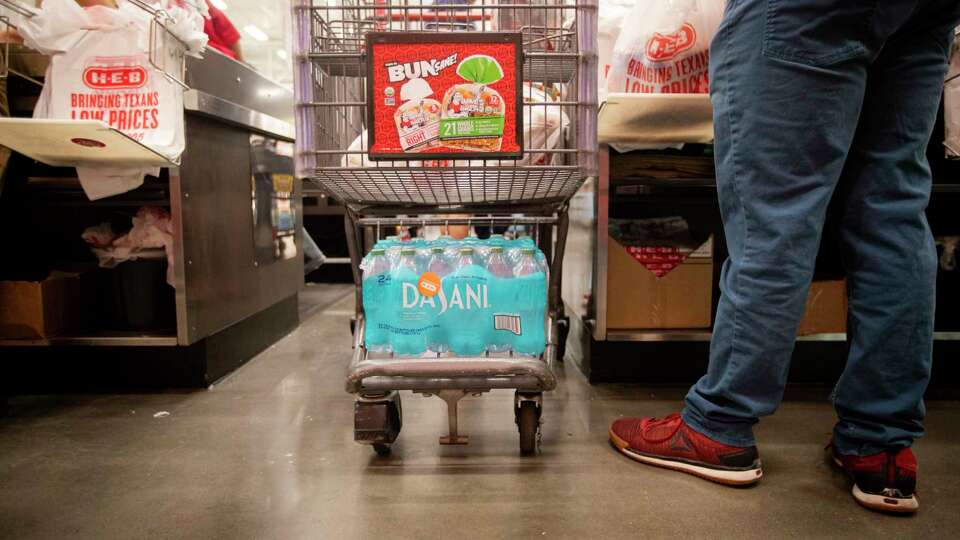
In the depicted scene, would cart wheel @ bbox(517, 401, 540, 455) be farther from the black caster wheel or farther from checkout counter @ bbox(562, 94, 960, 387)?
checkout counter @ bbox(562, 94, 960, 387)

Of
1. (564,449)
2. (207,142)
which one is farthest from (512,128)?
(207,142)

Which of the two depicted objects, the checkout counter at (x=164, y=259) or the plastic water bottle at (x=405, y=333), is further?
the checkout counter at (x=164, y=259)

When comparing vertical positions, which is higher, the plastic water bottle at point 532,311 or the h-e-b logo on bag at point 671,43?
the h-e-b logo on bag at point 671,43

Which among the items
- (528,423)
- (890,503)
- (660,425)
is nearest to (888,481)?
(890,503)

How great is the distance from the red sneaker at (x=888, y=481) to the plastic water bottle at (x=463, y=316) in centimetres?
80

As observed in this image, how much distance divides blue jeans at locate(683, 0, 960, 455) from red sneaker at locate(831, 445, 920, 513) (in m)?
0.03

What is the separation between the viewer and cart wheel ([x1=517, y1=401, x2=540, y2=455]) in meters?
1.34

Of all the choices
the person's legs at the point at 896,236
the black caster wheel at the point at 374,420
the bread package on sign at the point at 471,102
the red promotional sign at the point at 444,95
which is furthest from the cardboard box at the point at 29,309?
the person's legs at the point at 896,236

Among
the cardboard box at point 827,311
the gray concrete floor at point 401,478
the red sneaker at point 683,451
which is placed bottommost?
the gray concrete floor at point 401,478

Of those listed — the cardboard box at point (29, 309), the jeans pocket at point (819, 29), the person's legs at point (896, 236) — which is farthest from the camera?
the cardboard box at point (29, 309)

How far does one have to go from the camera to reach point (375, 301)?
1.38 metres

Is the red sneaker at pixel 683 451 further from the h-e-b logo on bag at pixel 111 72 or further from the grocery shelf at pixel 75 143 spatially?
the h-e-b logo on bag at pixel 111 72

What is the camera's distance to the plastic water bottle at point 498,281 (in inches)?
54.0

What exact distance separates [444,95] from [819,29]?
677 mm
